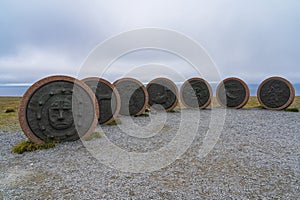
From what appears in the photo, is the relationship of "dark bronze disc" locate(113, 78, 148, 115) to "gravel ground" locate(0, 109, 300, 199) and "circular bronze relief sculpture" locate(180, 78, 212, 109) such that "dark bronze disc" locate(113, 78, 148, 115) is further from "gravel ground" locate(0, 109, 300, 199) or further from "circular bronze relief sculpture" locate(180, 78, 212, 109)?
"gravel ground" locate(0, 109, 300, 199)

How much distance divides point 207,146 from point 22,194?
415cm

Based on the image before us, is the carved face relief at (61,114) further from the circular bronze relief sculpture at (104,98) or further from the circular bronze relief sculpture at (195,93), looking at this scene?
the circular bronze relief sculpture at (195,93)

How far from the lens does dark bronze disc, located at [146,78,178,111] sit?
39.2 ft

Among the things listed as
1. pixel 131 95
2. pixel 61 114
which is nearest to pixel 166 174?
pixel 61 114

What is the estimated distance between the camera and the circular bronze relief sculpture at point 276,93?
1138 cm

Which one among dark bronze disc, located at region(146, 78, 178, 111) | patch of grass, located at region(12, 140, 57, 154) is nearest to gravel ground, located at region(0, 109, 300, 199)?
patch of grass, located at region(12, 140, 57, 154)

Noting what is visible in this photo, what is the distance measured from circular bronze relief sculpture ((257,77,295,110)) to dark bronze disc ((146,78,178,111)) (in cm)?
512

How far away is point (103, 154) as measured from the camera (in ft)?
16.0

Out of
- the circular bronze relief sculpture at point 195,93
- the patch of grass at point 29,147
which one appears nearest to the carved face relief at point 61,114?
the patch of grass at point 29,147

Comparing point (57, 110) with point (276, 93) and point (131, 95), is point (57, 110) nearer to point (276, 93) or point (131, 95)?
point (131, 95)

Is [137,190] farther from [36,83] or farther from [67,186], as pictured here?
[36,83]

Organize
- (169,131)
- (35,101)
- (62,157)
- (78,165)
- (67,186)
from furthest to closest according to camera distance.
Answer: (169,131) < (35,101) < (62,157) < (78,165) < (67,186)

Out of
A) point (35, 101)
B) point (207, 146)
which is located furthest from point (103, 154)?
point (207, 146)

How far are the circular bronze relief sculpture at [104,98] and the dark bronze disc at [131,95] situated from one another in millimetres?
1872
